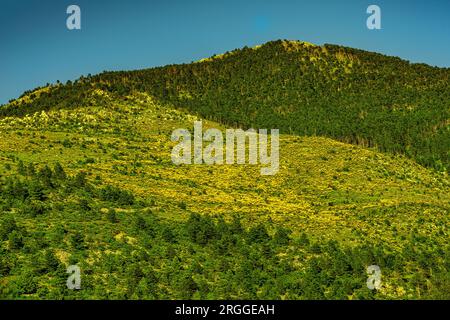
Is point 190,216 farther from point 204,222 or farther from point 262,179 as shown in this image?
point 262,179

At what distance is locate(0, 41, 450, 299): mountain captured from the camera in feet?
125

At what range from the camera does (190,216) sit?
53906mm

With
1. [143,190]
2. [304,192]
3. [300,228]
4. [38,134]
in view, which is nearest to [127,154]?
[38,134]

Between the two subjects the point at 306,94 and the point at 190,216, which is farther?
the point at 306,94

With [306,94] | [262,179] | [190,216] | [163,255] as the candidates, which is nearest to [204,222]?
[190,216]

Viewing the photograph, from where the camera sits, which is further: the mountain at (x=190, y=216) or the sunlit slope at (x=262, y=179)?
the sunlit slope at (x=262, y=179)

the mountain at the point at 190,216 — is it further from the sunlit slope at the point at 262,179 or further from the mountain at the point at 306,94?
the mountain at the point at 306,94

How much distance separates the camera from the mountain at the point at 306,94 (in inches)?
5059

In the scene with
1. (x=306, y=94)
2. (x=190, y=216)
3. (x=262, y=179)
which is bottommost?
(x=190, y=216)

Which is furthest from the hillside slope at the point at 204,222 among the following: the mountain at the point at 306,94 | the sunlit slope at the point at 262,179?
the mountain at the point at 306,94

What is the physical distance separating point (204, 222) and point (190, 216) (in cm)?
287

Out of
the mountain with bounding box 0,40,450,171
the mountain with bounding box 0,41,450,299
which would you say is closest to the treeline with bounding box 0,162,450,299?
the mountain with bounding box 0,41,450,299

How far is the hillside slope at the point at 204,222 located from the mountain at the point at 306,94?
1382 inches

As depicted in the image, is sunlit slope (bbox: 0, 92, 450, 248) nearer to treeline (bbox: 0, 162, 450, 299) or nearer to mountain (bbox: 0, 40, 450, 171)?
treeline (bbox: 0, 162, 450, 299)
